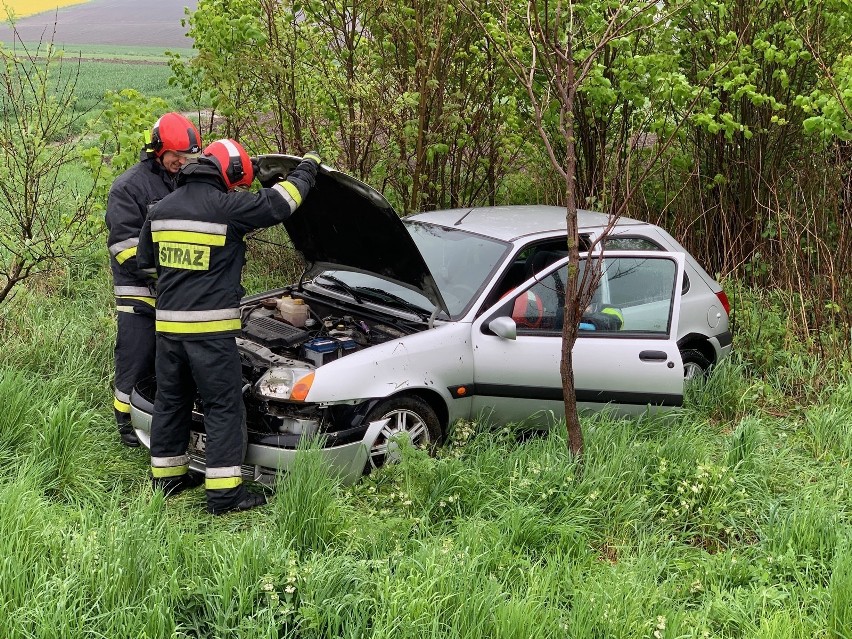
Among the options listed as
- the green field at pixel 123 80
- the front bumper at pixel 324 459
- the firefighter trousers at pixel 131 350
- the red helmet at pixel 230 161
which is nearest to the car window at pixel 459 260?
the front bumper at pixel 324 459

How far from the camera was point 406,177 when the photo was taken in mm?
7543

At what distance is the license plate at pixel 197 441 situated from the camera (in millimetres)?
4445

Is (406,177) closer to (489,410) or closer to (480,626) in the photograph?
(489,410)

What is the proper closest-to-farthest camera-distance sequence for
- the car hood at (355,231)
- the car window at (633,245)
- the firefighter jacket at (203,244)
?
the firefighter jacket at (203,244) → the car hood at (355,231) → the car window at (633,245)

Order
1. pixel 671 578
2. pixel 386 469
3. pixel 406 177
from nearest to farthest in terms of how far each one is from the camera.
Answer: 1. pixel 671 578
2. pixel 386 469
3. pixel 406 177

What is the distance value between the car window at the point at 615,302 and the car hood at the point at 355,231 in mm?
598

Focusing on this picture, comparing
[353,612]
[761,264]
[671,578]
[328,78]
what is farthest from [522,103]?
[353,612]

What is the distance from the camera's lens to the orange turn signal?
417cm

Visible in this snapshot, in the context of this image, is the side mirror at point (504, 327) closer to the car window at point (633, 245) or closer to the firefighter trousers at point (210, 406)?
the car window at point (633, 245)

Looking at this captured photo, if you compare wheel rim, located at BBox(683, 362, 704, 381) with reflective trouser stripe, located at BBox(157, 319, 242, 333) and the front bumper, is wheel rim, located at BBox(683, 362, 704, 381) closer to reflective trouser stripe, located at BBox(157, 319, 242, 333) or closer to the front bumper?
the front bumper

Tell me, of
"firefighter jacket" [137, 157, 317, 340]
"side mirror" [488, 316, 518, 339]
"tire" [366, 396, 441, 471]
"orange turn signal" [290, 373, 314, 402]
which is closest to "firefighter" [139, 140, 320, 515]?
"firefighter jacket" [137, 157, 317, 340]

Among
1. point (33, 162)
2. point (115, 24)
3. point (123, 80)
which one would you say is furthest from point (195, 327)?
point (115, 24)

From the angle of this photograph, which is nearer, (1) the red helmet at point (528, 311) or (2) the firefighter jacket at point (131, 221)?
(1) the red helmet at point (528, 311)

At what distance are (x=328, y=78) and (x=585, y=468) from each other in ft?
13.2
